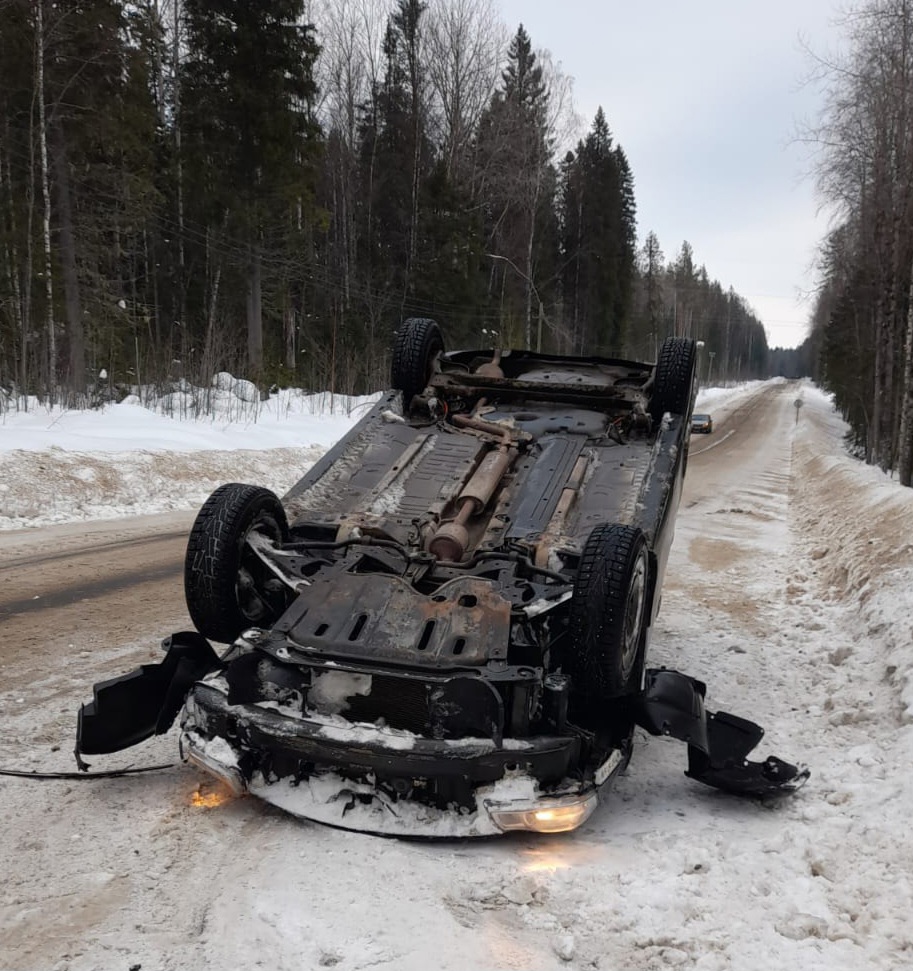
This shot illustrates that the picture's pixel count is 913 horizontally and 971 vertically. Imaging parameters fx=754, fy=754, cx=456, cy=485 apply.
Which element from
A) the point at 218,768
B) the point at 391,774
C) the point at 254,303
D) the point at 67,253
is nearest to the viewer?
the point at 391,774

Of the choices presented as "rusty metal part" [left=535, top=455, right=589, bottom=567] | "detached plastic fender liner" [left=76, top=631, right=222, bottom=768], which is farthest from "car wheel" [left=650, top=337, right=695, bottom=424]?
"detached plastic fender liner" [left=76, top=631, right=222, bottom=768]

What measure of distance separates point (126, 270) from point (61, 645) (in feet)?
82.6

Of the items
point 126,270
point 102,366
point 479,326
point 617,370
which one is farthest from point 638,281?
point 617,370

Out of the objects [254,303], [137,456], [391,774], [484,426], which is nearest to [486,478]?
[484,426]

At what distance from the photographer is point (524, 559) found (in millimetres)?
3898

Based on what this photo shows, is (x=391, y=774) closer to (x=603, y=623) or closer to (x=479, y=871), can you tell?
(x=479, y=871)

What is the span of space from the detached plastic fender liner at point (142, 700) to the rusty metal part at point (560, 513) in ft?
5.59

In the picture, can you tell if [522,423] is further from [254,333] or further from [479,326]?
[479,326]

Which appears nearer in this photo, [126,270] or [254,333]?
[254,333]

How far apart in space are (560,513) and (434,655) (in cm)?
162

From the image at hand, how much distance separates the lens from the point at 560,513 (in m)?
4.45

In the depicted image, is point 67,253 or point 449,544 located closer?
point 449,544

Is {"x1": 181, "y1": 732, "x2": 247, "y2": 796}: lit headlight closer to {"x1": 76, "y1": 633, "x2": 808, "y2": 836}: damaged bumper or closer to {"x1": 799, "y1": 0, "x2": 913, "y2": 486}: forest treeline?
{"x1": 76, "y1": 633, "x2": 808, "y2": 836}: damaged bumper

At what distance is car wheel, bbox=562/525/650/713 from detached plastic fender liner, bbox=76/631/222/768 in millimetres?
1596
